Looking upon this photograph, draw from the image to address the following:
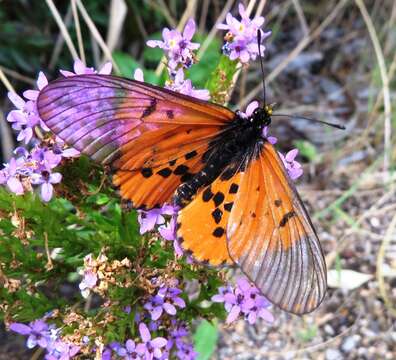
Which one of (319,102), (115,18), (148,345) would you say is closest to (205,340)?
(148,345)

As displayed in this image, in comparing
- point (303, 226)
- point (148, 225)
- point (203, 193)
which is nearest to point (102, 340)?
point (148, 225)

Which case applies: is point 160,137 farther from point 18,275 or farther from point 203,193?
point 18,275

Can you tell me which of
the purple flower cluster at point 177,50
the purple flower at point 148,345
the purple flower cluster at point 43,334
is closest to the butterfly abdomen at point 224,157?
the purple flower cluster at point 177,50

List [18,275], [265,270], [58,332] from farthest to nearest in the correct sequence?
[18,275] → [58,332] → [265,270]

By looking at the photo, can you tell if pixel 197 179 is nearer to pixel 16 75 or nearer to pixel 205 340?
pixel 205 340

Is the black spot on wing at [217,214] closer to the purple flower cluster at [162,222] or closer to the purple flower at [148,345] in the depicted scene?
the purple flower cluster at [162,222]
